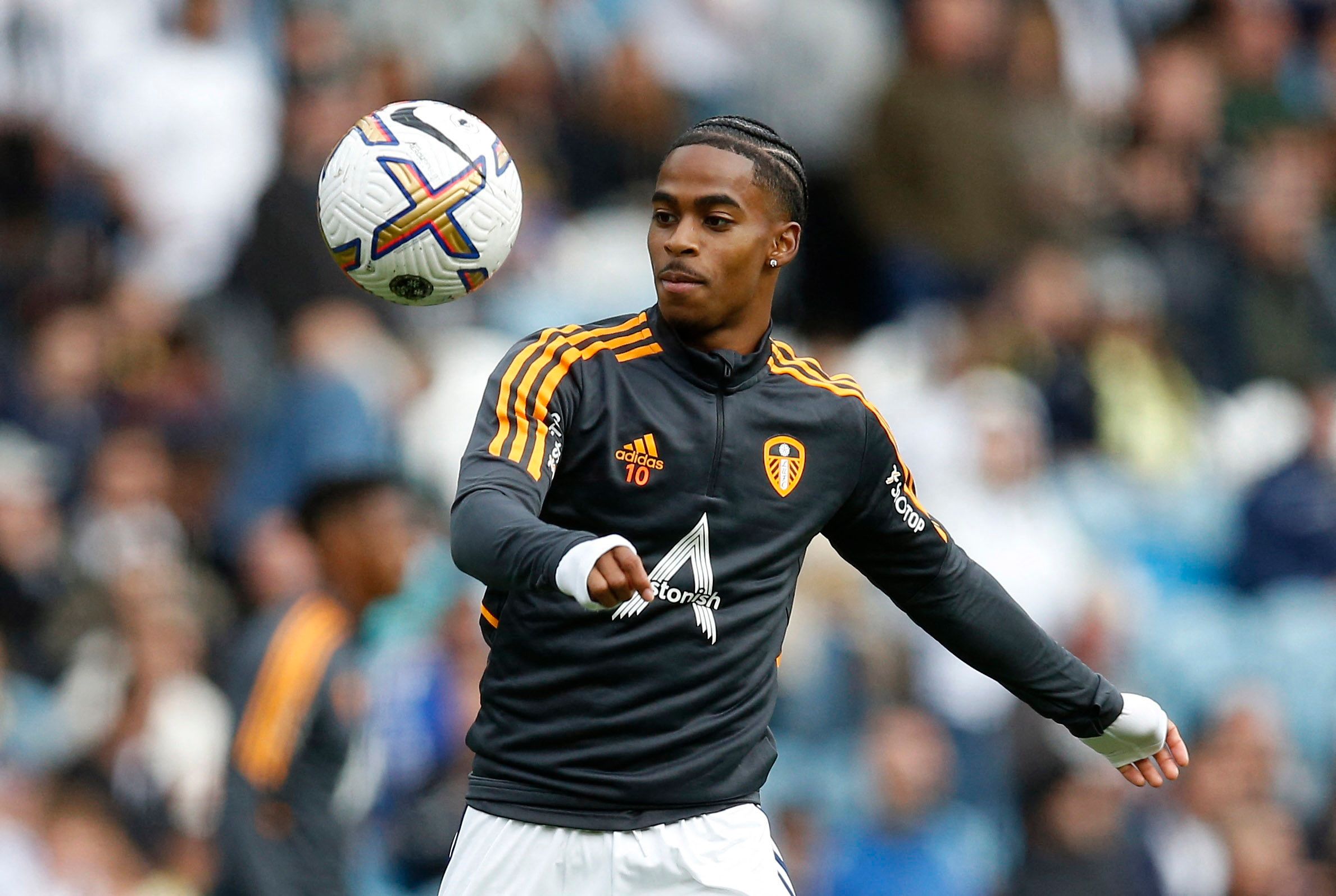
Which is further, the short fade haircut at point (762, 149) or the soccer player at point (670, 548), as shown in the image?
the short fade haircut at point (762, 149)

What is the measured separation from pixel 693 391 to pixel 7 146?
297 inches

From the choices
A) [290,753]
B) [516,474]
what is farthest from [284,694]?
[516,474]

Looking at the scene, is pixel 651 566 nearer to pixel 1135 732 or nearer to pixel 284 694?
pixel 1135 732

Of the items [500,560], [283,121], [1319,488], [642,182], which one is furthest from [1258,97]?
[500,560]

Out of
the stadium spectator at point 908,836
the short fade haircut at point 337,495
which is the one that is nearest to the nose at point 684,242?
the short fade haircut at point 337,495

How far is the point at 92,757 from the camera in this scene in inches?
365

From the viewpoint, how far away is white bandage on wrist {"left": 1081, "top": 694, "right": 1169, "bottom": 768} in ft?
17.1

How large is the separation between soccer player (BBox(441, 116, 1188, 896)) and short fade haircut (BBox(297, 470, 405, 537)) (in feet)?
9.97

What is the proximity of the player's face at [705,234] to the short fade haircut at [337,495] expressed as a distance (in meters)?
3.23

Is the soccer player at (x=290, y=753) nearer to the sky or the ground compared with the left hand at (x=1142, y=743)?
nearer to the ground

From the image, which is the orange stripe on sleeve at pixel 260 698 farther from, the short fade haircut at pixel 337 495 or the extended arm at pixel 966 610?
Result: the extended arm at pixel 966 610

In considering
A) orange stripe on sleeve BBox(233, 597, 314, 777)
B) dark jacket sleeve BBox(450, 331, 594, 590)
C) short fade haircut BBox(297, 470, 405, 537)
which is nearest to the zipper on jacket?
dark jacket sleeve BBox(450, 331, 594, 590)

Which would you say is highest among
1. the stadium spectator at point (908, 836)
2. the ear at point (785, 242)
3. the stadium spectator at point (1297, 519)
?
the ear at point (785, 242)

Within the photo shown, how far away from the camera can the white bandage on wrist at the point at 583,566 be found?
3.89 meters
